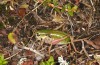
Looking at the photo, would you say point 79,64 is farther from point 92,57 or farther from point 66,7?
point 66,7

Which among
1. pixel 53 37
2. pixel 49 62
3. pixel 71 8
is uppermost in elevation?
pixel 71 8

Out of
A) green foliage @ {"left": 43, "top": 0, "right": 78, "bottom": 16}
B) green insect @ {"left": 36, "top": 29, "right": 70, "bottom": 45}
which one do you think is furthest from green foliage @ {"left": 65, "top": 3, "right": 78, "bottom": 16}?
green insect @ {"left": 36, "top": 29, "right": 70, "bottom": 45}

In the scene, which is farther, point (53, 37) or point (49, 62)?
point (53, 37)

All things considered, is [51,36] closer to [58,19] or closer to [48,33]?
[48,33]

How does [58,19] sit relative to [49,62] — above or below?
above

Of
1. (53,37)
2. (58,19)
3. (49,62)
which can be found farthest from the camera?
(58,19)

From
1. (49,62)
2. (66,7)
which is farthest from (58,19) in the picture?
(49,62)

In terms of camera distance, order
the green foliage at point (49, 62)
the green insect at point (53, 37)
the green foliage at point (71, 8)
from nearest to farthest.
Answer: the green foliage at point (49, 62) → the green insect at point (53, 37) → the green foliage at point (71, 8)

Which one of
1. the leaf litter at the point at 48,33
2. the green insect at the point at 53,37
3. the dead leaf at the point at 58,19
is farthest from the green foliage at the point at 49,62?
the dead leaf at the point at 58,19

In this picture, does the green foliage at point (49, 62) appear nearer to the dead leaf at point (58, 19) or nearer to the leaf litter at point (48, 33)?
the leaf litter at point (48, 33)
